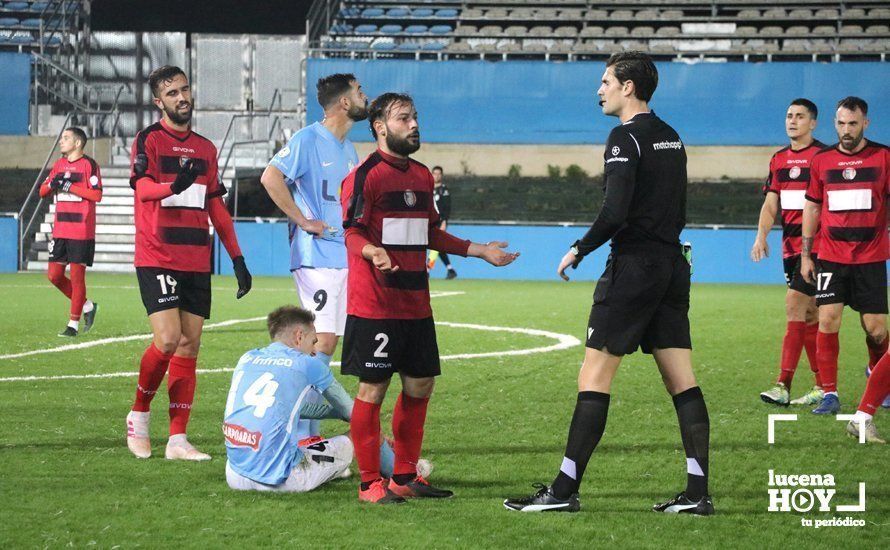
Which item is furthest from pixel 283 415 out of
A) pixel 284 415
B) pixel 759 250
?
pixel 759 250

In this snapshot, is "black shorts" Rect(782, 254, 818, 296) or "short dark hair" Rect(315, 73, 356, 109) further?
"black shorts" Rect(782, 254, 818, 296)

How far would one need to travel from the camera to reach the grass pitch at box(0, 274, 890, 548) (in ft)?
14.6

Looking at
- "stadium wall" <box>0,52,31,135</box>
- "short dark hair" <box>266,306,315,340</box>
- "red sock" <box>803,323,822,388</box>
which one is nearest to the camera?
"short dark hair" <box>266,306,315,340</box>

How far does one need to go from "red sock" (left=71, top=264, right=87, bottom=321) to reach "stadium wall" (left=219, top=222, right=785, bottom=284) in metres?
12.7

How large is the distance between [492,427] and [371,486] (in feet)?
6.69

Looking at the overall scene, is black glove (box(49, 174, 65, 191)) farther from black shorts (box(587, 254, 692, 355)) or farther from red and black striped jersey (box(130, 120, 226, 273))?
black shorts (box(587, 254, 692, 355))

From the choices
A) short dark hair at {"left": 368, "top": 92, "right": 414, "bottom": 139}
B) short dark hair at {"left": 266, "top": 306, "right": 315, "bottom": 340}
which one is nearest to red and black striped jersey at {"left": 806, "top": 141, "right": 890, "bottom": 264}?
short dark hair at {"left": 368, "top": 92, "right": 414, "bottom": 139}

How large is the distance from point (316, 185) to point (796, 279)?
397cm

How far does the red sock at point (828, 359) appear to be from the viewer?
7.86 m

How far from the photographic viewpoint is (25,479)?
5359 millimetres

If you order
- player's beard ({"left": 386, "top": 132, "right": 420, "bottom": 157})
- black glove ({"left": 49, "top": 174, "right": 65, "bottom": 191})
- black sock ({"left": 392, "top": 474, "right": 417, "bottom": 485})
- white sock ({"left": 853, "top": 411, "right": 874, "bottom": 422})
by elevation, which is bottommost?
black sock ({"left": 392, "top": 474, "right": 417, "bottom": 485})

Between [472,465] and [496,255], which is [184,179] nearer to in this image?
[496,255]

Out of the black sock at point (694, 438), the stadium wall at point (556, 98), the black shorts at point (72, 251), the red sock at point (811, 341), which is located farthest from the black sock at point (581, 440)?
the stadium wall at point (556, 98)

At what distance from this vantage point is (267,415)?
5.13 meters
